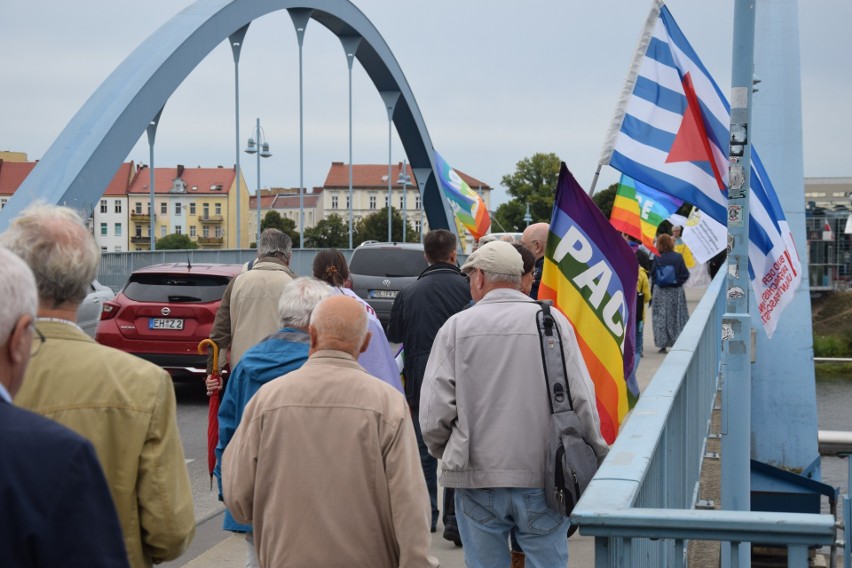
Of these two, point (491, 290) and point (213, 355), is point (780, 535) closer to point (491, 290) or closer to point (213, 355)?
point (491, 290)

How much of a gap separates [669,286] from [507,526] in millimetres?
12104

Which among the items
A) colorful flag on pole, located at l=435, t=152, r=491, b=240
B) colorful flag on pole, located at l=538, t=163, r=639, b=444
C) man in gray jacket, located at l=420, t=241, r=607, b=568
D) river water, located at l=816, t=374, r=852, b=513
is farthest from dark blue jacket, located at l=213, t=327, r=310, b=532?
colorful flag on pole, located at l=435, t=152, r=491, b=240

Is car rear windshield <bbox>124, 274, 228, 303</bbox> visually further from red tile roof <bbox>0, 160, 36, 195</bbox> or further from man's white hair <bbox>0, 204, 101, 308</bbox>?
red tile roof <bbox>0, 160, 36, 195</bbox>

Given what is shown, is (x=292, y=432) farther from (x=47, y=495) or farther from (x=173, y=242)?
(x=173, y=242)

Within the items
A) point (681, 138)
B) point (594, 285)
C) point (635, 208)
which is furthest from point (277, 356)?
point (635, 208)

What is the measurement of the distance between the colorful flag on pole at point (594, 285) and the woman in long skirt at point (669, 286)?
10.7 m

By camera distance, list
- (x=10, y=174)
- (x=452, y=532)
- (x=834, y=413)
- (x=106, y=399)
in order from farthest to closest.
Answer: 1. (x=10, y=174)
2. (x=834, y=413)
3. (x=452, y=532)
4. (x=106, y=399)

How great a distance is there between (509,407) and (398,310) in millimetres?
2502

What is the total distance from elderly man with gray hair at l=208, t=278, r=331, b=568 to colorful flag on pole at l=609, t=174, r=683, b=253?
7.02 metres

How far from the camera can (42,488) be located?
1822 mm

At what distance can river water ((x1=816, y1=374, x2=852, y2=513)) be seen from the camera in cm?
1631

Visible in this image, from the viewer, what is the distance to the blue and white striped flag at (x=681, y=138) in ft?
22.1

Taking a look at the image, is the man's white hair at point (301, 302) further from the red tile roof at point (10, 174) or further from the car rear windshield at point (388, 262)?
the red tile roof at point (10, 174)

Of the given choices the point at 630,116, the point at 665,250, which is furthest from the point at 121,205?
the point at 630,116
